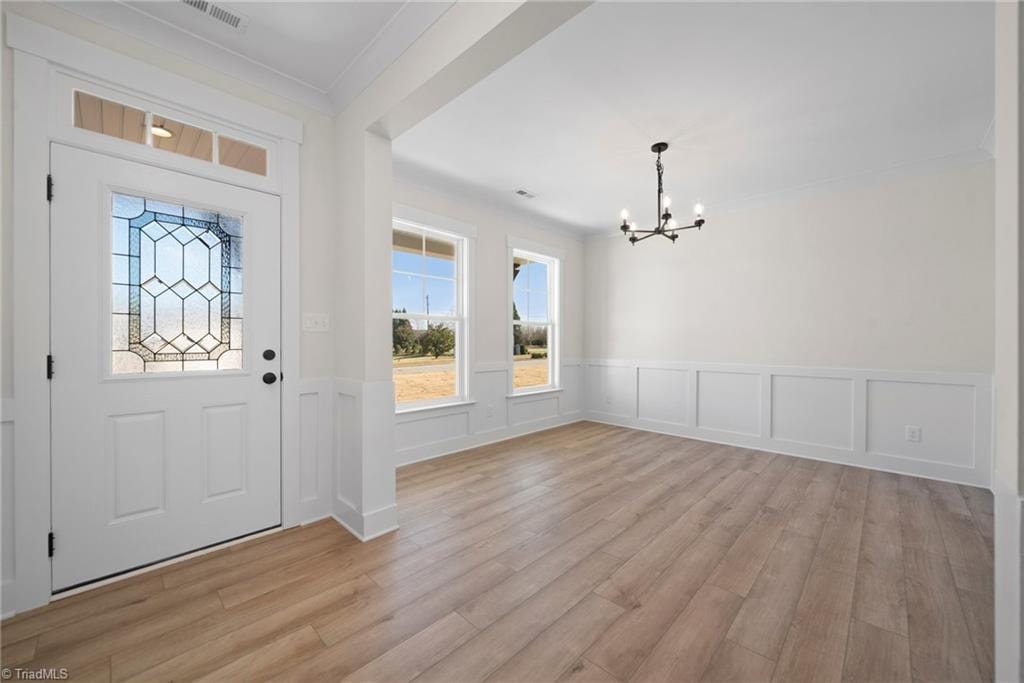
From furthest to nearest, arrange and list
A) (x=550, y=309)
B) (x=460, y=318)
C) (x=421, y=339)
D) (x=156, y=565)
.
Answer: (x=550, y=309)
(x=460, y=318)
(x=421, y=339)
(x=156, y=565)

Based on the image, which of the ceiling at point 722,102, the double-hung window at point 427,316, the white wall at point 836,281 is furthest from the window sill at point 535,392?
the ceiling at point 722,102

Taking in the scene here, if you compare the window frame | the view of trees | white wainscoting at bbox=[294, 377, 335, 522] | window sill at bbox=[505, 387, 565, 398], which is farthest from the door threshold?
window sill at bbox=[505, 387, 565, 398]

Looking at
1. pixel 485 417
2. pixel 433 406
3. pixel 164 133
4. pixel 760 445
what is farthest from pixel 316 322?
pixel 760 445

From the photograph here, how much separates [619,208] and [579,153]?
5.01 feet

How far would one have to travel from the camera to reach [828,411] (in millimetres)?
3941

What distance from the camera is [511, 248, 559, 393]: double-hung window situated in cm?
508

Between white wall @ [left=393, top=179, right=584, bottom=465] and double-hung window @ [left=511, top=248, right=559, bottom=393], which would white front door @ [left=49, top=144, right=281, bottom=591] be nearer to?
white wall @ [left=393, top=179, right=584, bottom=465]

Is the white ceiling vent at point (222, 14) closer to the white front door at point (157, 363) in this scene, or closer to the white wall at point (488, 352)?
the white front door at point (157, 363)

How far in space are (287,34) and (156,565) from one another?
284cm

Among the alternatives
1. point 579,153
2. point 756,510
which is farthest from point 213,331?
point 756,510

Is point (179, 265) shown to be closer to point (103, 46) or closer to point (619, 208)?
point (103, 46)

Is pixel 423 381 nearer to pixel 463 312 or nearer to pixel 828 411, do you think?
pixel 463 312

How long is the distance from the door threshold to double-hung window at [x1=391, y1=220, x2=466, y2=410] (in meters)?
1.60

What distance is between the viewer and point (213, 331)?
2.23 m
